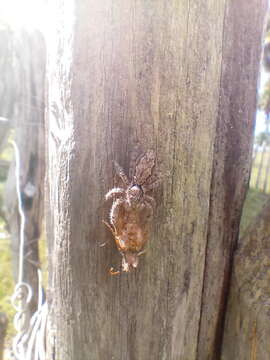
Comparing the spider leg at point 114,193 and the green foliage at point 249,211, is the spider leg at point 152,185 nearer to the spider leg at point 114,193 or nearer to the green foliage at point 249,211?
the spider leg at point 114,193

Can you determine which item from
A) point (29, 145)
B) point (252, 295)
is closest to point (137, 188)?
point (252, 295)

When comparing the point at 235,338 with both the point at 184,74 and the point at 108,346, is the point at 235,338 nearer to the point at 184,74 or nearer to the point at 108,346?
the point at 108,346

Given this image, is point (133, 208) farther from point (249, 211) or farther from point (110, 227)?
point (249, 211)

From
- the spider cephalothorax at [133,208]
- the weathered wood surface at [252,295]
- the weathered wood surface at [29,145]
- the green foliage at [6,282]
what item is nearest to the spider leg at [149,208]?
the spider cephalothorax at [133,208]

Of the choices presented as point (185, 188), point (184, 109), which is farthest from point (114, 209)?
point (184, 109)

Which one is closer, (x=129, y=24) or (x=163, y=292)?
(x=129, y=24)

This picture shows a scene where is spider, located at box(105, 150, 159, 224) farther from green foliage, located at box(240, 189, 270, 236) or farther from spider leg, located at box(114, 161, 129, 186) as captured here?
green foliage, located at box(240, 189, 270, 236)

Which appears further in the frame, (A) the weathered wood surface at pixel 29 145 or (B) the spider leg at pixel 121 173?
(A) the weathered wood surface at pixel 29 145
